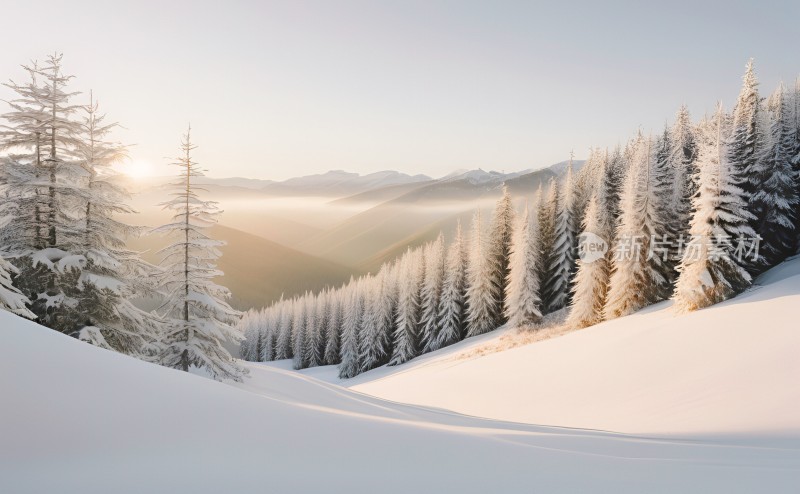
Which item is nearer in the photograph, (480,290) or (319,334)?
(480,290)

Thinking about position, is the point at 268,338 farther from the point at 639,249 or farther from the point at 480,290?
the point at 639,249

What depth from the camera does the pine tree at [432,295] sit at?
47.0 meters

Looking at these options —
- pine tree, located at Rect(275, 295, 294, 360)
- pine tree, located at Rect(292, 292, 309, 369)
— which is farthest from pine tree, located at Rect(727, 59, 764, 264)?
pine tree, located at Rect(275, 295, 294, 360)

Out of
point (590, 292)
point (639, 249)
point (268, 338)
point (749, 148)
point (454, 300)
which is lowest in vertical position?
point (268, 338)

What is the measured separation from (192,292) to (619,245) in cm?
2804

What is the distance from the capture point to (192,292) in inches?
530

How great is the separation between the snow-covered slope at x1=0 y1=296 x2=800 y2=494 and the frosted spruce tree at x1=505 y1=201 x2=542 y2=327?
30501 mm

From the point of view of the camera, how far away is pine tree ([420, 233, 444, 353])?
1850 inches

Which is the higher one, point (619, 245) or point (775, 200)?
point (775, 200)

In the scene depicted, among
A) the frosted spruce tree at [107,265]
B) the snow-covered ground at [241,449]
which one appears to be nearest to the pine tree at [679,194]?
the snow-covered ground at [241,449]

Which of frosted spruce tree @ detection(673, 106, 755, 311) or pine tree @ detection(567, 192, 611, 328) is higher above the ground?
frosted spruce tree @ detection(673, 106, 755, 311)

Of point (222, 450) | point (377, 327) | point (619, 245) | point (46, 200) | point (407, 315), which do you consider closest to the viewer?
point (222, 450)

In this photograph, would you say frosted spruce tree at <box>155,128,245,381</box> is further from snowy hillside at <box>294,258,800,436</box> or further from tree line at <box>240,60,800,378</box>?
tree line at <box>240,60,800,378</box>

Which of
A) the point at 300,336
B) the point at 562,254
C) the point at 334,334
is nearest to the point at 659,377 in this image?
the point at 562,254
